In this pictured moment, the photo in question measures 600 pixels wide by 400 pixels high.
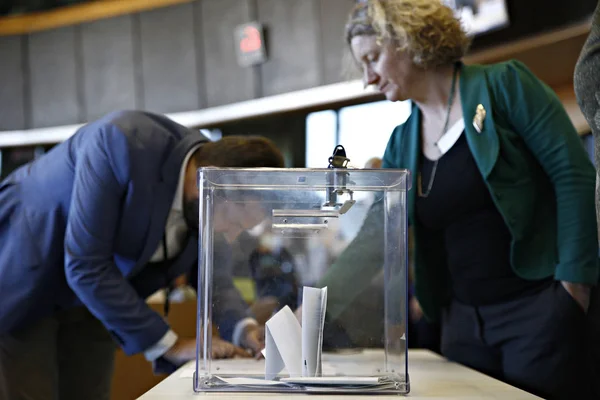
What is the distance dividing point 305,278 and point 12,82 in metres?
5.55

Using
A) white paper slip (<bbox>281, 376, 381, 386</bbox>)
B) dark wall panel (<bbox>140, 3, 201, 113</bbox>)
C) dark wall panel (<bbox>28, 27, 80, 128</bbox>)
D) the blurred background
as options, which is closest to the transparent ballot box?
white paper slip (<bbox>281, 376, 381, 386</bbox>)

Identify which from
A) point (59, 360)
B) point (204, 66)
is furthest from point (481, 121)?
point (204, 66)

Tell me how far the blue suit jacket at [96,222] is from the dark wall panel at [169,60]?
12.8ft

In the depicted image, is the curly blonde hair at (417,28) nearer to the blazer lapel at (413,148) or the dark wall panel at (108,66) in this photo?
the blazer lapel at (413,148)

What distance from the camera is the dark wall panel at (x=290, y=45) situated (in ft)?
15.5

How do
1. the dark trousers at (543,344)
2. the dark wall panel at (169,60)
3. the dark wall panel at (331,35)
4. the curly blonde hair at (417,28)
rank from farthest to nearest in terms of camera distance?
the dark wall panel at (169,60), the dark wall panel at (331,35), the curly blonde hair at (417,28), the dark trousers at (543,344)

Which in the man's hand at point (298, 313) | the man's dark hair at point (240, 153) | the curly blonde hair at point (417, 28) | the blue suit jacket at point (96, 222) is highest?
the curly blonde hair at point (417, 28)

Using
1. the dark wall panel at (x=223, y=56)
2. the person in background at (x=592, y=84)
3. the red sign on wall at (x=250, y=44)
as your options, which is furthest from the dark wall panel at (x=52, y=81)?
the person in background at (x=592, y=84)

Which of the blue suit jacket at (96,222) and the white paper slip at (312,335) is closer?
the white paper slip at (312,335)

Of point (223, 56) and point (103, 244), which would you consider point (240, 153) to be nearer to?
point (103, 244)

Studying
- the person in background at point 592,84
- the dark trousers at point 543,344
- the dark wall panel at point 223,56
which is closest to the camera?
the person in background at point 592,84

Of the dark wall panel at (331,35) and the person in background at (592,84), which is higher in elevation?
the dark wall panel at (331,35)

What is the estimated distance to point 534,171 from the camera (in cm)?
140

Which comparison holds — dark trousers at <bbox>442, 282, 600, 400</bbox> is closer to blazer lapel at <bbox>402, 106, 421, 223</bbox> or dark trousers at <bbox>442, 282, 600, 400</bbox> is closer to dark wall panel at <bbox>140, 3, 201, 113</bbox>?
blazer lapel at <bbox>402, 106, 421, 223</bbox>
